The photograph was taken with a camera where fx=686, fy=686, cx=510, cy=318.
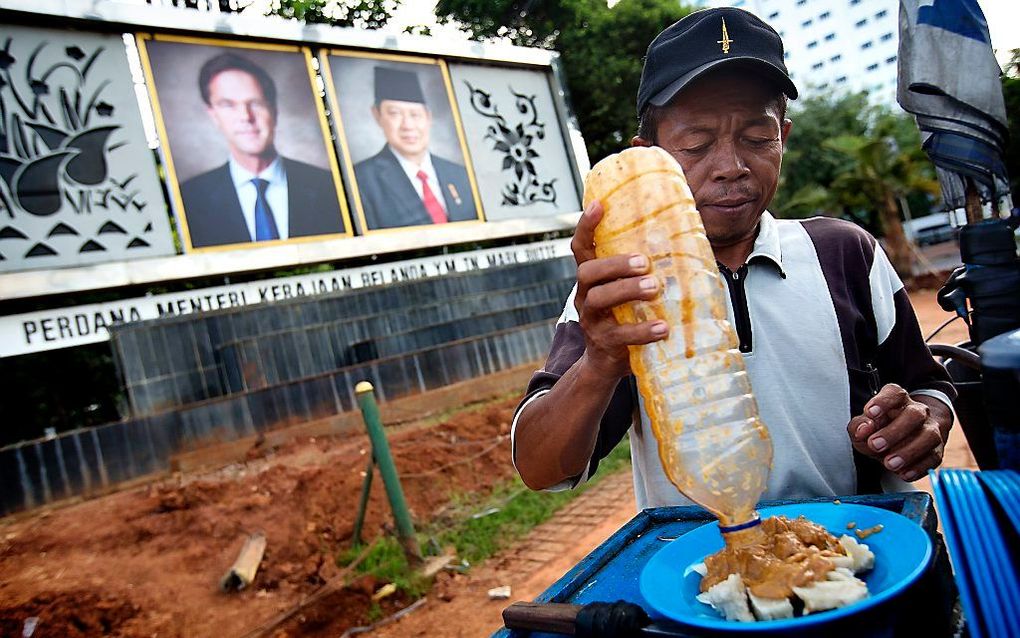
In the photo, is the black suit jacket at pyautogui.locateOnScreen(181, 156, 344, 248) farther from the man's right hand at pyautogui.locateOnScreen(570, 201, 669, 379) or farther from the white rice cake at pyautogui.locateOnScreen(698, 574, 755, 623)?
the white rice cake at pyautogui.locateOnScreen(698, 574, 755, 623)

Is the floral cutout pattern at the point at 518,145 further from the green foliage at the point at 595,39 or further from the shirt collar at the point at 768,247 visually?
the shirt collar at the point at 768,247

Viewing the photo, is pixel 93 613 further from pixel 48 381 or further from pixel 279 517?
pixel 48 381

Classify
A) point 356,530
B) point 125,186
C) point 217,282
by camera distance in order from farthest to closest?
point 217,282, point 125,186, point 356,530

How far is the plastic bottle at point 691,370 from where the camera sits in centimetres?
119

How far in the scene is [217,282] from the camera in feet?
38.0

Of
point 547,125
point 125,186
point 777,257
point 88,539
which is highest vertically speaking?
point 547,125

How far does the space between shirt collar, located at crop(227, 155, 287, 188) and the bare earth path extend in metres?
8.27

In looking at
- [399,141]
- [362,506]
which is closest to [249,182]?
[399,141]

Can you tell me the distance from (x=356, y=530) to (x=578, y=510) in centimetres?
220

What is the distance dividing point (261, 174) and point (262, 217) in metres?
0.80

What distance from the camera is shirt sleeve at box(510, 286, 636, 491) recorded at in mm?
1811

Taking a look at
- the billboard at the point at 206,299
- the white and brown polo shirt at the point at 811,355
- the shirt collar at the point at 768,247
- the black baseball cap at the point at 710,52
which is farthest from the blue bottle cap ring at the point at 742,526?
the billboard at the point at 206,299

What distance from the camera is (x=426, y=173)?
47.5 feet

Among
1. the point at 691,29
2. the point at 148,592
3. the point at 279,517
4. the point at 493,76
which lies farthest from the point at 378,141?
the point at 691,29
